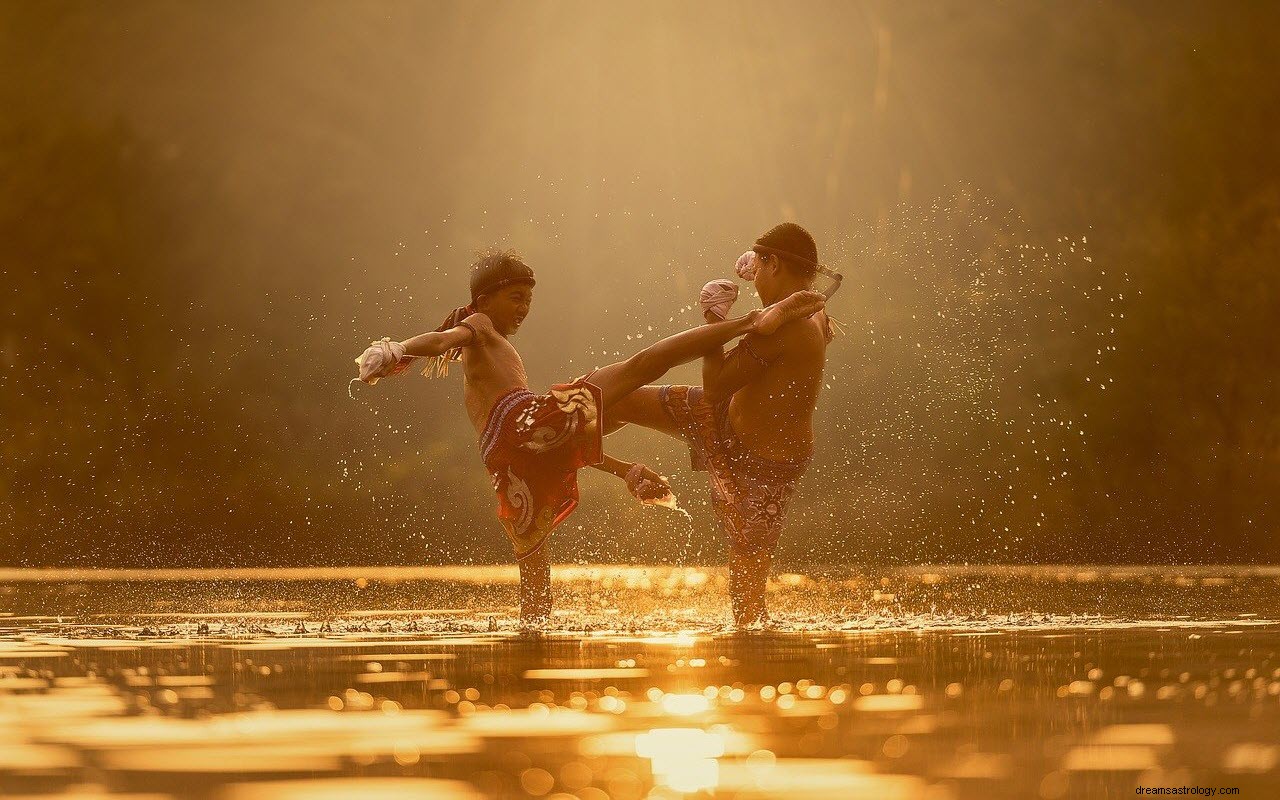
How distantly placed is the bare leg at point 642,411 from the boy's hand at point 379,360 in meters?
1.33

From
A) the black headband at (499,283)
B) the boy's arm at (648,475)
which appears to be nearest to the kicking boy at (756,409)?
the boy's arm at (648,475)

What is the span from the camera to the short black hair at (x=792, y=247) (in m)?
8.10

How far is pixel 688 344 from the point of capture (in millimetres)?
7582

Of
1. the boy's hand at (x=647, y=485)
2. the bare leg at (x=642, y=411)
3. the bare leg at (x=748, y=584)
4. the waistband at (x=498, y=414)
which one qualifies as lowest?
the bare leg at (x=748, y=584)

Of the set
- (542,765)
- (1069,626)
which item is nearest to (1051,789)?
(542,765)

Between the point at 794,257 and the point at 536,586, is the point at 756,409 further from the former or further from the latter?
the point at 536,586

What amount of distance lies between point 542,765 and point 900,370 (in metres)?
17.6

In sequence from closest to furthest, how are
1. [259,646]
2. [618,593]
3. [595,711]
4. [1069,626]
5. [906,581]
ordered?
[595,711] < [259,646] < [1069,626] < [618,593] < [906,581]

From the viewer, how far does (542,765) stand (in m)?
3.36

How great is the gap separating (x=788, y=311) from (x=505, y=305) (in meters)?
1.18

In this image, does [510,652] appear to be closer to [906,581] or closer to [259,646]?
[259,646]

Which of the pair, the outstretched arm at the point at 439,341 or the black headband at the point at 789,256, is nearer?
the outstretched arm at the point at 439,341

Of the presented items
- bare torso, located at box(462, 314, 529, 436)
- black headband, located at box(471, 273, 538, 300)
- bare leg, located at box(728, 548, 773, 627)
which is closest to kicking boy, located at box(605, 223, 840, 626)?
bare leg, located at box(728, 548, 773, 627)

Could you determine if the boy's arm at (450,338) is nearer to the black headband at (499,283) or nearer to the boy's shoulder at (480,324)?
the boy's shoulder at (480,324)
